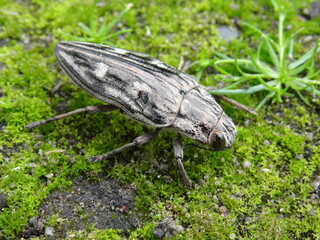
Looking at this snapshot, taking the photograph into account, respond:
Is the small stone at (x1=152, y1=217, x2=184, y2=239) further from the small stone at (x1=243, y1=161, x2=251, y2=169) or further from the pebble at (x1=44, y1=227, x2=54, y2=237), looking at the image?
the small stone at (x1=243, y1=161, x2=251, y2=169)

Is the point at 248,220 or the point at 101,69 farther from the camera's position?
the point at 101,69

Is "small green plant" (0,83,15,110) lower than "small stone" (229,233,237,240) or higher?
higher

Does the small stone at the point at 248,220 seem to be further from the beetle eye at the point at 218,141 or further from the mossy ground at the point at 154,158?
the beetle eye at the point at 218,141

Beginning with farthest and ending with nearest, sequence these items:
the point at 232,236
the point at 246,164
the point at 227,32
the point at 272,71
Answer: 1. the point at 227,32
2. the point at 272,71
3. the point at 246,164
4. the point at 232,236

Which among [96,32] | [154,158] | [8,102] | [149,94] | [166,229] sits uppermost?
[149,94]

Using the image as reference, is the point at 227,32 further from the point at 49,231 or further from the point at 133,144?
the point at 49,231

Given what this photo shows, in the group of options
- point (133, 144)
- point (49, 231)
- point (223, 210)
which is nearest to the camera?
point (49, 231)

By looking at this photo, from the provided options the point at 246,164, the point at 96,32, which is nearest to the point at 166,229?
the point at 246,164

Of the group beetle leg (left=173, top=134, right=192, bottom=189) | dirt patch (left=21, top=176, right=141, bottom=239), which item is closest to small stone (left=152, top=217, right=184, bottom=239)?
dirt patch (left=21, top=176, right=141, bottom=239)
